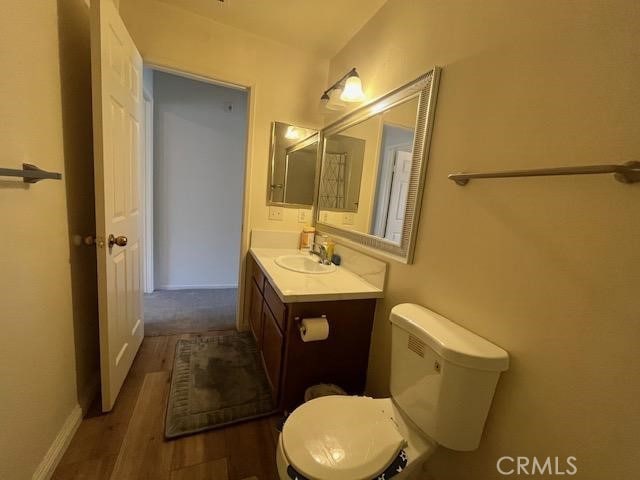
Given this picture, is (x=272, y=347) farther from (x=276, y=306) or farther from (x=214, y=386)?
(x=214, y=386)

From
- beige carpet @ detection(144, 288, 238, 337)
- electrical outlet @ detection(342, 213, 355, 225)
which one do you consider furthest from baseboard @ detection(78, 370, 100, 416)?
electrical outlet @ detection(342, 213, 355, 225)

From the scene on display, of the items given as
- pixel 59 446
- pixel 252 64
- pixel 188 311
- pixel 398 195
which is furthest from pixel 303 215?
pixel 59 446

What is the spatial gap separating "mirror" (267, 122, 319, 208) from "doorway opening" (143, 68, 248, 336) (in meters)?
0.68

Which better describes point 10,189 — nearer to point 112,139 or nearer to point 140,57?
point 112,139

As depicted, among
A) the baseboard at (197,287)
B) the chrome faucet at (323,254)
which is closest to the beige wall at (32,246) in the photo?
the chrome faucet at (323,254)

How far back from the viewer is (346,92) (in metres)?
1.57

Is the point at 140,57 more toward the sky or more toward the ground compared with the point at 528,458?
more toward the sky

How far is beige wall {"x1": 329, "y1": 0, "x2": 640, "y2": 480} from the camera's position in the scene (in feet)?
1.94

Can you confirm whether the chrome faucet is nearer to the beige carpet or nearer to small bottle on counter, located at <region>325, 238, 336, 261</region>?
small bottle on counter, located at <region>325, 238, 336, 261</region>

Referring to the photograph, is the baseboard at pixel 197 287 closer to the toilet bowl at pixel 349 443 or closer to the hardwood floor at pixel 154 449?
the hardwood floor at pixel 154 449

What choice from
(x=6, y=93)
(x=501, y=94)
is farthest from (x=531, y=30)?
(x=6, y=93)

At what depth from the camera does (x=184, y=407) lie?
4.65 ft

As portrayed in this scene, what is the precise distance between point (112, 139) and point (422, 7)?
158cm

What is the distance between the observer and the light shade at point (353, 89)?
1527 millimetres
